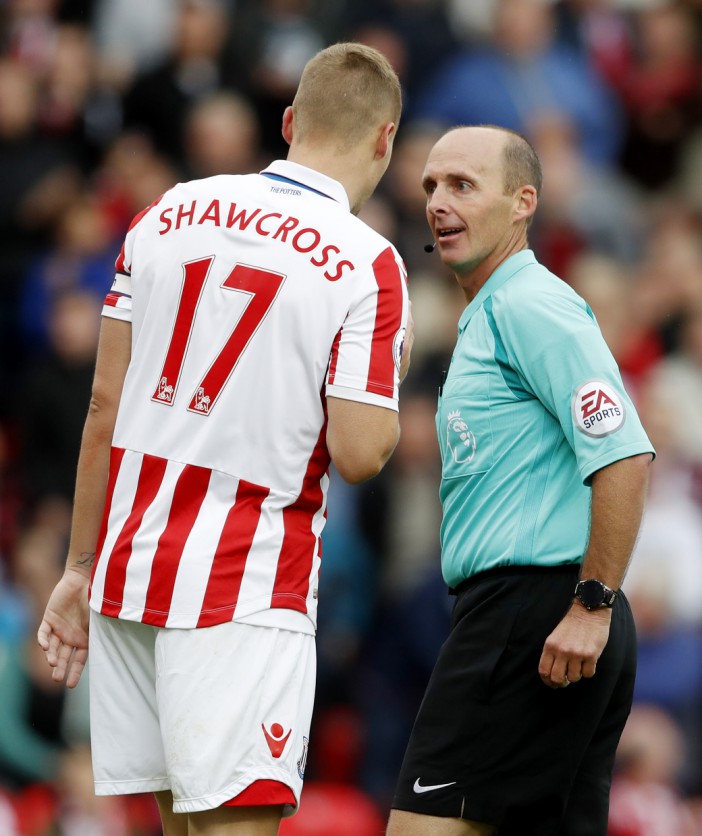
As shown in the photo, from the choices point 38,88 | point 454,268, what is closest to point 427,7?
point 38,88

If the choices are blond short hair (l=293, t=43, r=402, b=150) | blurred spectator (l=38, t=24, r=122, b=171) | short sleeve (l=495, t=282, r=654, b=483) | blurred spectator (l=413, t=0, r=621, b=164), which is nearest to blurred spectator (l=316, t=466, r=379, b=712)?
blurred spectator (l=413, t=0, r=621, b=164)

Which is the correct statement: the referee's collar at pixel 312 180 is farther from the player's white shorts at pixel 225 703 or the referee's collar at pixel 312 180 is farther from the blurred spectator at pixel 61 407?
the blurred spectator at pixel 61 407

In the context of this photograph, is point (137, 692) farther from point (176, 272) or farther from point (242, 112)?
point (242, 112)

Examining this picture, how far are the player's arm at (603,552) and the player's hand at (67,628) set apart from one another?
47.6 inches

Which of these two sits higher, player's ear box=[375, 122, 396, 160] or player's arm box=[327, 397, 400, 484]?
player's ear box=[375, 122, 396, 160]

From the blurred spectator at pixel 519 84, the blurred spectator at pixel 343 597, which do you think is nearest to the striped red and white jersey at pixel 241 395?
the blurred spectator at pixel 343 597

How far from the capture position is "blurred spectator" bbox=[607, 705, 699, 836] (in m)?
7.16

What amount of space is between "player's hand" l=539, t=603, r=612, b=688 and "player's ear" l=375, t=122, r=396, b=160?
1.26 m

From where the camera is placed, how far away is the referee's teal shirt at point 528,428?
3652 mm

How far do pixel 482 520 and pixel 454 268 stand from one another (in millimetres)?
805

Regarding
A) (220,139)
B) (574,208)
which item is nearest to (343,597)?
(220,139)

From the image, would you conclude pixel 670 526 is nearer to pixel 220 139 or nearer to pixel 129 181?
pixel 220 139

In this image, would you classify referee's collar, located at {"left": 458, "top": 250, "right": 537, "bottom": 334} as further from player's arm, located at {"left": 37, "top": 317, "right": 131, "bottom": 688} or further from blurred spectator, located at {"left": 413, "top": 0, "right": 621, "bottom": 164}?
blurred spectator, located at {"left": 413, "top": 0, "right": 621, "bottom": 164}

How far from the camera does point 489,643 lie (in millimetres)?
3814
